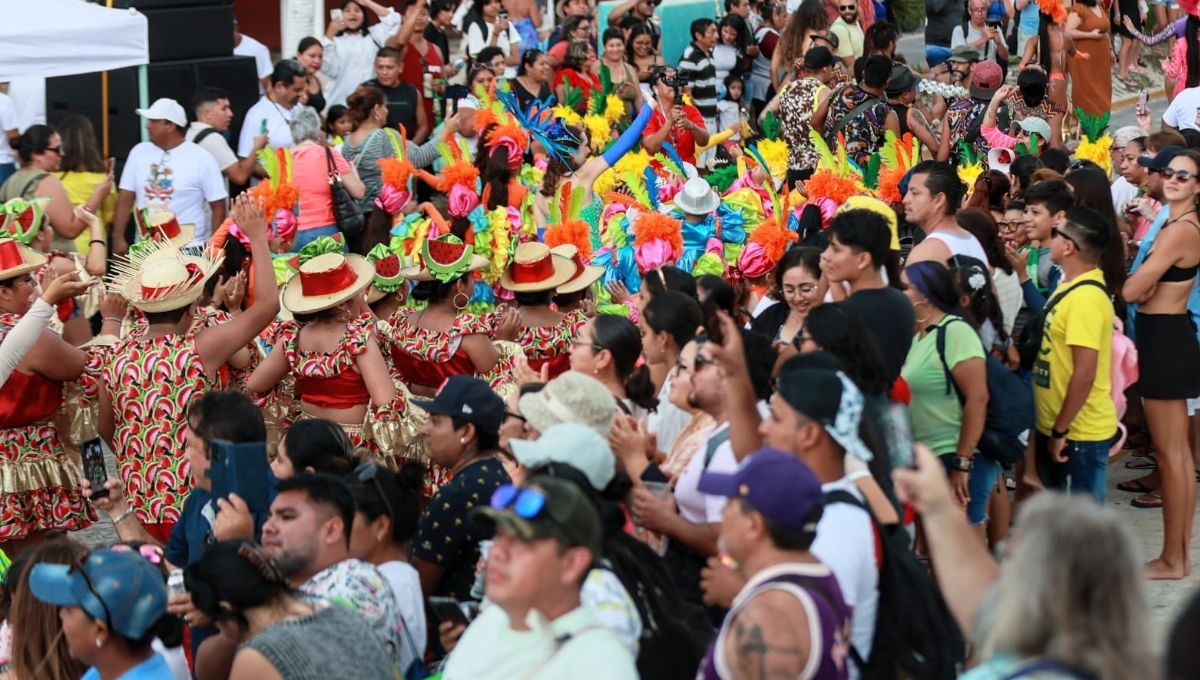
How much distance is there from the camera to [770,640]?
10.2 feet

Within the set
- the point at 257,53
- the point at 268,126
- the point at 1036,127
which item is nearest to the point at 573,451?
the point at 1036,127

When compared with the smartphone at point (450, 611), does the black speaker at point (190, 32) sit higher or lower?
lower

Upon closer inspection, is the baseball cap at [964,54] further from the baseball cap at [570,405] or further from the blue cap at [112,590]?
the blue cap at [112,590]

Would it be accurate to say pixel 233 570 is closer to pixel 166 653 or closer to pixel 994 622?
pixel 166 653

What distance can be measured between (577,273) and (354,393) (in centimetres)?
123

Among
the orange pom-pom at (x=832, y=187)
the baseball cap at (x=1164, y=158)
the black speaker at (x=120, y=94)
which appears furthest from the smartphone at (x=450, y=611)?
the black speaker at (x=120, y=94)

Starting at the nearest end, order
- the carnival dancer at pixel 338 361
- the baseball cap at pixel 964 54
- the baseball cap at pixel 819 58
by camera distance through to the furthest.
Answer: the carnival dancer at pixel 338 361
the baseball cap at pixel 819 58
the baseball cap at pixel 964 54

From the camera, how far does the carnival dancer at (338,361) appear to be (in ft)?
20.0

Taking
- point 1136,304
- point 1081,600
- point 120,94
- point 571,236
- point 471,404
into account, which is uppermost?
point 1081,600

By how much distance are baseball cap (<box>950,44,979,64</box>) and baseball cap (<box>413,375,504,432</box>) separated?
9.62 meters

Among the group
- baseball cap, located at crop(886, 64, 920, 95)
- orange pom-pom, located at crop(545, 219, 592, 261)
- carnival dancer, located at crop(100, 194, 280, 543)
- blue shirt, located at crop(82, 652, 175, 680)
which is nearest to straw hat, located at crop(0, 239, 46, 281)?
carnival dancer, located at crop(100, 194, 280, 543)

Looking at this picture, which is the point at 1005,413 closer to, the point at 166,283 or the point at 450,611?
the point at 450,611

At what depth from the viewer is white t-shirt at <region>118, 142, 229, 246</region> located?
9633 mm

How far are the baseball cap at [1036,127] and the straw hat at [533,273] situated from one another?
399 centimetres
